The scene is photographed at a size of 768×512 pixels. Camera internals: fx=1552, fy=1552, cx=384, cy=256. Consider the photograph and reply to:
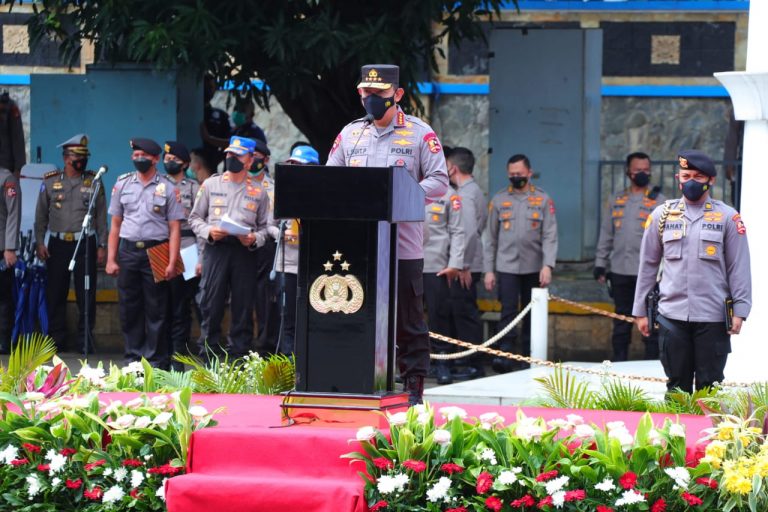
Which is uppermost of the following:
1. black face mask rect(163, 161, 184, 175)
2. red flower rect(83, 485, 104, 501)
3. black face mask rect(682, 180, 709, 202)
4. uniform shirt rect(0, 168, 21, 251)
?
black face mask rect(163, 161, 184, 175)

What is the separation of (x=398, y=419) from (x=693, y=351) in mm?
2728

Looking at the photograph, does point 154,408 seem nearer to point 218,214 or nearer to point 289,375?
point 289,375

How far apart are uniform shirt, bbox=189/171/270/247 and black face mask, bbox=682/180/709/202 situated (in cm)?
430

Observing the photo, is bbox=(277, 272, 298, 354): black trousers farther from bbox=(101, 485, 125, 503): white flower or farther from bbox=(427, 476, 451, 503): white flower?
bbox=(427, 476, 451, 503): white flower

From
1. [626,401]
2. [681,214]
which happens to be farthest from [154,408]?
[681,214]

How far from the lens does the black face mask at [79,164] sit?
14.1 metres

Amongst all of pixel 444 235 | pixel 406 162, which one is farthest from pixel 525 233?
pixel 406 162

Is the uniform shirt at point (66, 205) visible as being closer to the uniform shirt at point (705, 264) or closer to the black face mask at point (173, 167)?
the black face mask at point (173, 167)

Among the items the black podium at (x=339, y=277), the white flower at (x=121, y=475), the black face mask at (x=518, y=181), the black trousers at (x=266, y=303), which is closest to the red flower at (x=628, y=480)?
the black podium at (x=339, y=277)

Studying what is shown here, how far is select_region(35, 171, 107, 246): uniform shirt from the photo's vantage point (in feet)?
46.0

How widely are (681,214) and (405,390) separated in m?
2.11

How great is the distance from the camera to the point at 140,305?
12906 mm

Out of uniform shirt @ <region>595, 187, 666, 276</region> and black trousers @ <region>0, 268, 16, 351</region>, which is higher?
uniform shirt @ <region>595, 187, 666, 276</region>

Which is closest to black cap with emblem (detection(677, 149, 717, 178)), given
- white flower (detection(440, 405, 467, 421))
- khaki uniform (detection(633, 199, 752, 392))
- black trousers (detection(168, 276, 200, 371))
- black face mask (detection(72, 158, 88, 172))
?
khaki uniform (detection(633, 199, 752, 392))
